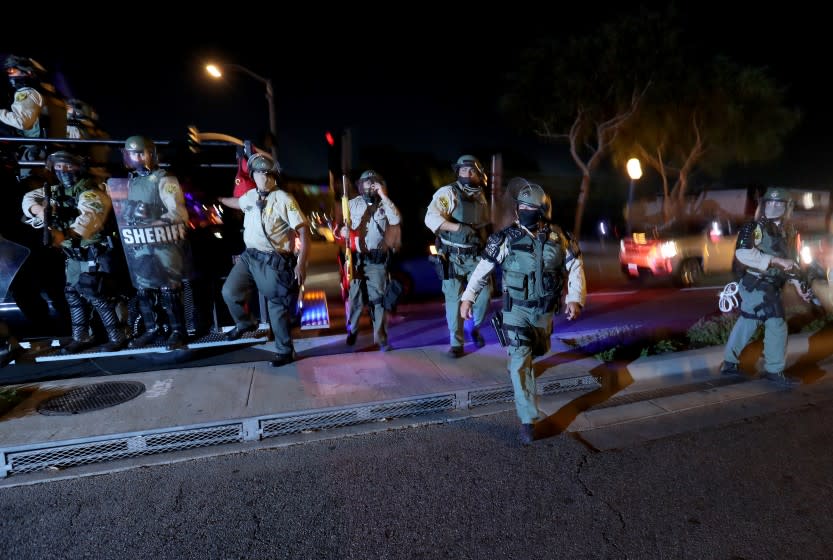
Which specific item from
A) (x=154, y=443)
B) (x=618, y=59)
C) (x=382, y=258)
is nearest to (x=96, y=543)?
(x=154, y=443)

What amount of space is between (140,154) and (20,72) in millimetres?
2111

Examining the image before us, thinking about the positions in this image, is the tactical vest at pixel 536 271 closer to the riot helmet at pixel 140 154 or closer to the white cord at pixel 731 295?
the white cord at pixel 731 295

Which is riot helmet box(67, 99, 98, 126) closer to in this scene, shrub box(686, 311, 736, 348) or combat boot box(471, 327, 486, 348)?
combat boot box(471, 327, 486, 348)

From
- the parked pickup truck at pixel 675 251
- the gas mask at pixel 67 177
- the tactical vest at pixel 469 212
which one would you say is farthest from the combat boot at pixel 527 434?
the parked pickup truck at pixel 675 251

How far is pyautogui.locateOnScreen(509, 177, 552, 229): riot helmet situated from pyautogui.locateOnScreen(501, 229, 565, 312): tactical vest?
121mm

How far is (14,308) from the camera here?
4969 mm

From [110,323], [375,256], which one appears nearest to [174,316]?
[110,323]

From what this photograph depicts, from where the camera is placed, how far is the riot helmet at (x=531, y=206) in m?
3.49

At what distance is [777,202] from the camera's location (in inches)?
175

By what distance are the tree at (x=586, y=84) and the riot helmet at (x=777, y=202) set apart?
15.4 m

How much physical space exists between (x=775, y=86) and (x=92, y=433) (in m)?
28.6

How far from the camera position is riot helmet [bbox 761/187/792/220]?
4.45m

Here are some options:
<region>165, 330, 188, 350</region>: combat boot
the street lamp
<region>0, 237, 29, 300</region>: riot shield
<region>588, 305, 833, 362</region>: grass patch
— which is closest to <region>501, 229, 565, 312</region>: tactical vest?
<region>588, 305, 833, 362</region>: grass patch

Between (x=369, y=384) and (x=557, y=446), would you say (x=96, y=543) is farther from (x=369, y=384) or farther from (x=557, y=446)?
(x=557, y=446)
